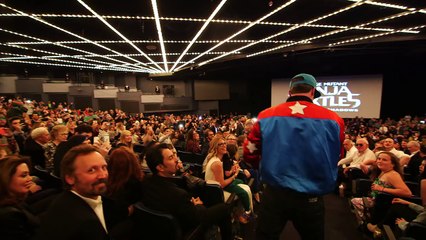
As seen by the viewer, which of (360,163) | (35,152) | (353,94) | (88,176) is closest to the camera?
(88,176)

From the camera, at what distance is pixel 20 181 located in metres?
1.67

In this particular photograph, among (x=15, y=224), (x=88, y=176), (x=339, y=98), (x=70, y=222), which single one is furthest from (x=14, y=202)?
(x=339, y=98)

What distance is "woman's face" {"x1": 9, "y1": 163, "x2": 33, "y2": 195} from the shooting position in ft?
5.30

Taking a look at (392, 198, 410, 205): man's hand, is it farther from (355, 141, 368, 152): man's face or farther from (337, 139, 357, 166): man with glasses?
(337, 139, 357, 166): man with glasses

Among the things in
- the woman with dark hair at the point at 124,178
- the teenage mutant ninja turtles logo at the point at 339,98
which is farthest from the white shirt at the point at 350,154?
the teenage mutant ninja turtles logo at the point at 339,98

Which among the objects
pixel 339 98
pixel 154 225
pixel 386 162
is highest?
pixel 339 98

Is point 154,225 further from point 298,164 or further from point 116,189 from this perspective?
point 298,164

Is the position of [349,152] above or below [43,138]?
below

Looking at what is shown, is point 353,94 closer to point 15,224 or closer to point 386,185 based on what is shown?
point 386,185

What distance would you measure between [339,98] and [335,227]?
9.68m

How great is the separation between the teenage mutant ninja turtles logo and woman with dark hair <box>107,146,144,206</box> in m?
10.7

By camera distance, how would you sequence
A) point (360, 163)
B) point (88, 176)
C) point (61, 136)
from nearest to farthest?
point (88, 176) → point (61, 136) → point (360, 163)

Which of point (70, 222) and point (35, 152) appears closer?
point (70, 222)

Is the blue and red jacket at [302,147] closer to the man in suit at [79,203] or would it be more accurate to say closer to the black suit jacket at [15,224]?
the man in suit at [79,203]
